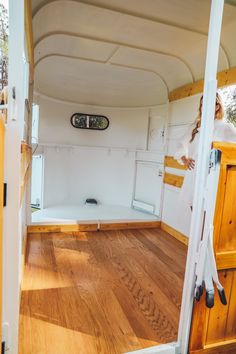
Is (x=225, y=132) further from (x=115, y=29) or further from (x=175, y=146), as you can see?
(x=175, y=146)

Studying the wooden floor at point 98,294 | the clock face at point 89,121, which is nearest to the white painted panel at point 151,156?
the clock face at point 89,121

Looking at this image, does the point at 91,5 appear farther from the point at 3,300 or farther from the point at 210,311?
the point at 210,311

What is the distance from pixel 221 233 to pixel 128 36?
6.62 feet

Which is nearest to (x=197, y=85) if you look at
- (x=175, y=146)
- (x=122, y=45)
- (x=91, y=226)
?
(x=175, y=146)

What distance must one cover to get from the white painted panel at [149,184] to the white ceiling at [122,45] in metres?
1.14

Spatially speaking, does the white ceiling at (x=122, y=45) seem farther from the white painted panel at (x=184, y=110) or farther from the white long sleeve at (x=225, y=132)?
the white long sleeve at (x=225, y=132)

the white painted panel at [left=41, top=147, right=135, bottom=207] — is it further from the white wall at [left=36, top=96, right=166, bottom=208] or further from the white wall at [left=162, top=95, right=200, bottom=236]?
the white wall at [left=162, top=95, right=200, bottom=236]

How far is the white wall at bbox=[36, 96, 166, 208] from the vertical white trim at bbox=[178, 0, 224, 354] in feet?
9.03

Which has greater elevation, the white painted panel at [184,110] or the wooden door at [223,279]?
the white painted panel at [184,110]

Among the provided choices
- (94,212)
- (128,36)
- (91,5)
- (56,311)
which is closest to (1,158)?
Answer: (56,311)

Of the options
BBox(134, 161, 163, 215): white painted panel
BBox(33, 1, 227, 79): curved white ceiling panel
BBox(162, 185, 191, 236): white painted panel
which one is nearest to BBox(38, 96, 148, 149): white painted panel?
BBox(134, 161, 163, 215): white painted panel

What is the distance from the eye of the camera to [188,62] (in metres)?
2.81

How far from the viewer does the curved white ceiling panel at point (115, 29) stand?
1.97 meters

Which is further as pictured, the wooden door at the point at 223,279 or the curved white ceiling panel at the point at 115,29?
the curved white ceiling panel at the point at 115,29
